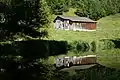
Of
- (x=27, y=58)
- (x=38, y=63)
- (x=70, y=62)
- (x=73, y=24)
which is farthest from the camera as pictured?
(x=73, y=24)

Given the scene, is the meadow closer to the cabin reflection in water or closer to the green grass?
the green grass

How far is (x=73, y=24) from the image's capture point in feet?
362

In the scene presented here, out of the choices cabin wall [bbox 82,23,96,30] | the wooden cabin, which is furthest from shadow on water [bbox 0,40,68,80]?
cabin wall [bbox 82,23,96,30]

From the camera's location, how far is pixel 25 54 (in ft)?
201

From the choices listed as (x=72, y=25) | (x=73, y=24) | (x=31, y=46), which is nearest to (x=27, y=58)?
(x=31, y=46)

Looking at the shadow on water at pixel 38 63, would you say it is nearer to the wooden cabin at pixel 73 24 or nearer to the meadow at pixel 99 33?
the meadow at pixel 99 33

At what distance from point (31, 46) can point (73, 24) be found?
44306mm

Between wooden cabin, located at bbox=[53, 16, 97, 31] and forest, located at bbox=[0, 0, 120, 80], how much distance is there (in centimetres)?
1552

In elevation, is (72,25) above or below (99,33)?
above

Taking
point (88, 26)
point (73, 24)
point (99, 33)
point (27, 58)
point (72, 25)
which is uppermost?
point (73, 24)

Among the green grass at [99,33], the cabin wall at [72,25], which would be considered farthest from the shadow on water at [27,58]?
the cabin wall at [72,25]

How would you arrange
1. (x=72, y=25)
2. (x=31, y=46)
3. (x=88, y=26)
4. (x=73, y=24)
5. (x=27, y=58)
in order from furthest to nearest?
(x=88, y=26) < (x=73, y=24) < (x=72, y=25) < (x=31, y=46) < (x=27, y=58)

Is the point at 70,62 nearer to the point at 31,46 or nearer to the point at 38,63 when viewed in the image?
the point at 38,63

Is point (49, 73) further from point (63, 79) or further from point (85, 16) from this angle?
point (85, 16)
